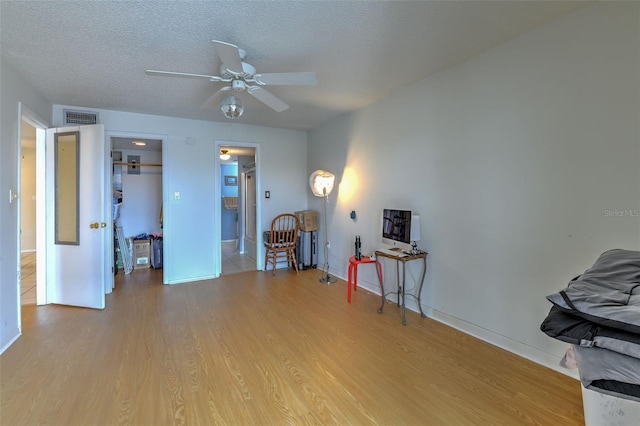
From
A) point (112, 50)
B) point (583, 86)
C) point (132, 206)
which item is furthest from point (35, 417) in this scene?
point (132, 206)

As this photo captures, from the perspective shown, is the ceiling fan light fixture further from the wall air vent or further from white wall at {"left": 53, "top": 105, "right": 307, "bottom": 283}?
the wall air vent

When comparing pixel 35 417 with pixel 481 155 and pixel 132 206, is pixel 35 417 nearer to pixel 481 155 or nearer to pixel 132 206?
pixel 481 155

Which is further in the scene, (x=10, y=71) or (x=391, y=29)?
(x=10, y=71)

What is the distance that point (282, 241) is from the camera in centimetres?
481

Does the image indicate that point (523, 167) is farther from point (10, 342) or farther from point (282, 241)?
point (10, 342)

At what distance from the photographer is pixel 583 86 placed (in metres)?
1.92

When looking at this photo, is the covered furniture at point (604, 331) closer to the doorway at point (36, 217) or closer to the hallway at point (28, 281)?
the doorway at point (36, 217)

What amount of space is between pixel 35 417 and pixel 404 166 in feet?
11.5

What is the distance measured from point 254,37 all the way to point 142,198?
4.99 meters

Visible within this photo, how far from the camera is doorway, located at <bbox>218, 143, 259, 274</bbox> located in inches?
214

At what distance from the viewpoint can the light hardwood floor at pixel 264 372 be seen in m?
1.68

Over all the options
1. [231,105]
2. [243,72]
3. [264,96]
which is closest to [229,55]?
[243,72]

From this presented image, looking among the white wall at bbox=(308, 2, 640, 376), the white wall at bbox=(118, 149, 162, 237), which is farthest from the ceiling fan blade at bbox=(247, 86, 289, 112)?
the white wall at bbox=(118, 149, 162, 237)

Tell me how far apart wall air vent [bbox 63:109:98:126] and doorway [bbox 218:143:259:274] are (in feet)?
5.50
